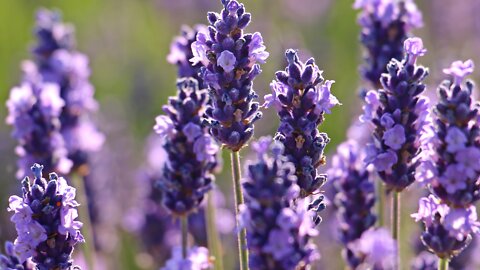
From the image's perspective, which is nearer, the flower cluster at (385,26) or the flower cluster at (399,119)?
the flower cluster at (399,119)

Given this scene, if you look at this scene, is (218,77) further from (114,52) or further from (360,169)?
(114,52)

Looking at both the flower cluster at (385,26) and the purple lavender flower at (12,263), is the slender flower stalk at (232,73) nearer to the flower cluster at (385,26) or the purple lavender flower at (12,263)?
the purple lavender flower at (12,263)

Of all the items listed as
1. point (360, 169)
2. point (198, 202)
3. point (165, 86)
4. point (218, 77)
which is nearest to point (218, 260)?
point (198, 202)

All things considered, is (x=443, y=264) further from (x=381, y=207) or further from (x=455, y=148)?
(x=381, y=207)

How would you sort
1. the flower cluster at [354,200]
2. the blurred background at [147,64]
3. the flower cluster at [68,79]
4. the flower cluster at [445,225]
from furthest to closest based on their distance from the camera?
the blurred background at [147,64], the flower cluster at [68,79], the flower cluster at [354,200], the flower cluster at [445,225]

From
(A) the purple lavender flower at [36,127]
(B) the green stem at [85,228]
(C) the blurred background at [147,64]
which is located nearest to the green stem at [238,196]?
(A) the purple lavender flower at [36,127]

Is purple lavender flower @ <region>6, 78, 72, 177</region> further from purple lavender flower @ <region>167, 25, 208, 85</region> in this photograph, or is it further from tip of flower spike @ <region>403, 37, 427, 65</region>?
tip of flower spike @ <region>403, 37, 427, 65</region>

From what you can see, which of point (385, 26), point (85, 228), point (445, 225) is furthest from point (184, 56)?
point (445, 225)
